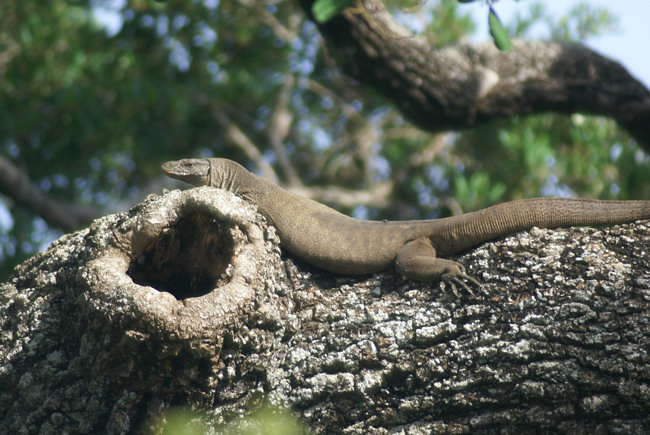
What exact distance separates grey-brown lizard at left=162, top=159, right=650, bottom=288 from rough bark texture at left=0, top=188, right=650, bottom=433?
281 mm

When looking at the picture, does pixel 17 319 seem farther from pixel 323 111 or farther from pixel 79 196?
pixel 323 111

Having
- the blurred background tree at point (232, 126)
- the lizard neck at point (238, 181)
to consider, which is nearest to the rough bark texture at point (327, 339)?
the lizard neck at point (238, 181)

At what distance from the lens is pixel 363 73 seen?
536 centimetres

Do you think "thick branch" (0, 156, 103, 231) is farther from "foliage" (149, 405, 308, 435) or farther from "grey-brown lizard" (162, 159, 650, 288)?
"foliage" (149, 405, 308, 435)

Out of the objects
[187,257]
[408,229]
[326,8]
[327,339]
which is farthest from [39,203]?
[326,8]

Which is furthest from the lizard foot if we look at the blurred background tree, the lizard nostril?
the blurred background tree

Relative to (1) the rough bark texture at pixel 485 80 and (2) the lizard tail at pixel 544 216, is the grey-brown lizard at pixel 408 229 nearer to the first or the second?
(2) the lizard tail at pixel 544 216

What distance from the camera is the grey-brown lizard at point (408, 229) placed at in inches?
Answer: 172

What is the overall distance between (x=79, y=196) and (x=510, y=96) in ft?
27.4

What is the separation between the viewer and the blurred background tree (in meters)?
9.11

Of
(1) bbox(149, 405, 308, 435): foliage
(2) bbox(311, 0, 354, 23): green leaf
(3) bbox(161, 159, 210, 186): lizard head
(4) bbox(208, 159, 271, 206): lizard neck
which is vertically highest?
(3) bbox(161, 159, 210, 186): lizard head

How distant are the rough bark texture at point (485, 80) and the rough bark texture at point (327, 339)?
1.79 metres

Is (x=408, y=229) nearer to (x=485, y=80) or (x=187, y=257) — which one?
(x=485, y=80)

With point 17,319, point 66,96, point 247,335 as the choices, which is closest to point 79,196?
point 66,96
